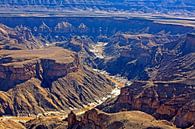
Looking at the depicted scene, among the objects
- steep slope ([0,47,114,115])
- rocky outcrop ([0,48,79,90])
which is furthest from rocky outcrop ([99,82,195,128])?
rocky outcrop ([0,48,79,90])

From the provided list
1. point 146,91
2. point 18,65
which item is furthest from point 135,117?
point 18,65

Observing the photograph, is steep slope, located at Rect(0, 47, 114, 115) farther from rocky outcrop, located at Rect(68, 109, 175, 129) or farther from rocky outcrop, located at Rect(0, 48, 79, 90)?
rocky outcrop, located at Rect(68, 109, 175, 129)

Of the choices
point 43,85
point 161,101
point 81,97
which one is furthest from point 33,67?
point 161,101

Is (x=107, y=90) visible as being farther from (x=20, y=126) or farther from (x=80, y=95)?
(x=20, y=126)

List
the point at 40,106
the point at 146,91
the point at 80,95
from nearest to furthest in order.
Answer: the point at 146,91
the point at 40,106
the point at 80,95

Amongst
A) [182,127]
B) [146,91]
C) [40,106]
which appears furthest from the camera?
[40,106]

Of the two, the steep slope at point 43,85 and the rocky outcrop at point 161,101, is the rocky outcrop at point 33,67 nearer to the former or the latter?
the steep slope at point 43,85

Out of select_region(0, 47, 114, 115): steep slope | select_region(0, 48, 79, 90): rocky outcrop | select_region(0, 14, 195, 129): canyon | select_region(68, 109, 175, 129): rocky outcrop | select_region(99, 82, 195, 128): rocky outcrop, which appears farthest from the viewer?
select_region(0, 48, 79, 90): rocky outcrop
